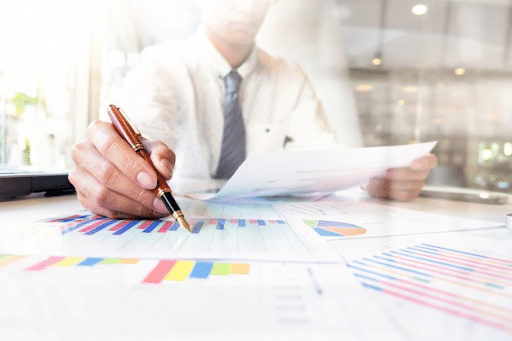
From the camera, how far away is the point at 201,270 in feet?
0.59

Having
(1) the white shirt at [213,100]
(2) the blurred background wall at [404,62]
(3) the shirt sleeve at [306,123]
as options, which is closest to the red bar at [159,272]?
(1) the white shirt at [213,100]

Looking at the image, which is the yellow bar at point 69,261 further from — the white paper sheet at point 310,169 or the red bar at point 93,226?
the white paper sheet at point 310,169

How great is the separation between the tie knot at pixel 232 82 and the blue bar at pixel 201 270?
0.86 meters

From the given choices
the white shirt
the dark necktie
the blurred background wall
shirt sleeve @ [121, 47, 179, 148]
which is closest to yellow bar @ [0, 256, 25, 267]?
shirt sleeve @ [121, 47, 179, 148]

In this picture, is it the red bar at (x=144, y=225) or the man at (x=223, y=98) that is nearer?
the red bar at (x=144, y=225)

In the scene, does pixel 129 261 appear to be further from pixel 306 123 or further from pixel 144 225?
pixel 306 123

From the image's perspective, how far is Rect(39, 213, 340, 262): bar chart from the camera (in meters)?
0.21

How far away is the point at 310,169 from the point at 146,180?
0.20 metres

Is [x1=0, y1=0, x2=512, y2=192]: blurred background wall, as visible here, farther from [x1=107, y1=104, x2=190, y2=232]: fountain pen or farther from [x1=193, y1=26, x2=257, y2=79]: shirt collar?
[x1=107, y1=104, x2=190, y2=232]: fountain pen

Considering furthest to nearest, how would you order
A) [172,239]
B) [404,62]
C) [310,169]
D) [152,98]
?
[404,62] → [152,98] → [310,169] → [172,239]

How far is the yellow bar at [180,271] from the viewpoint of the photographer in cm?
17

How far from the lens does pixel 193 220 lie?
320 millimetres

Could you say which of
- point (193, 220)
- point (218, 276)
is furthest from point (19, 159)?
point (218, 276)

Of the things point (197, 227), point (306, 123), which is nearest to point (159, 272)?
point (197, 227)
